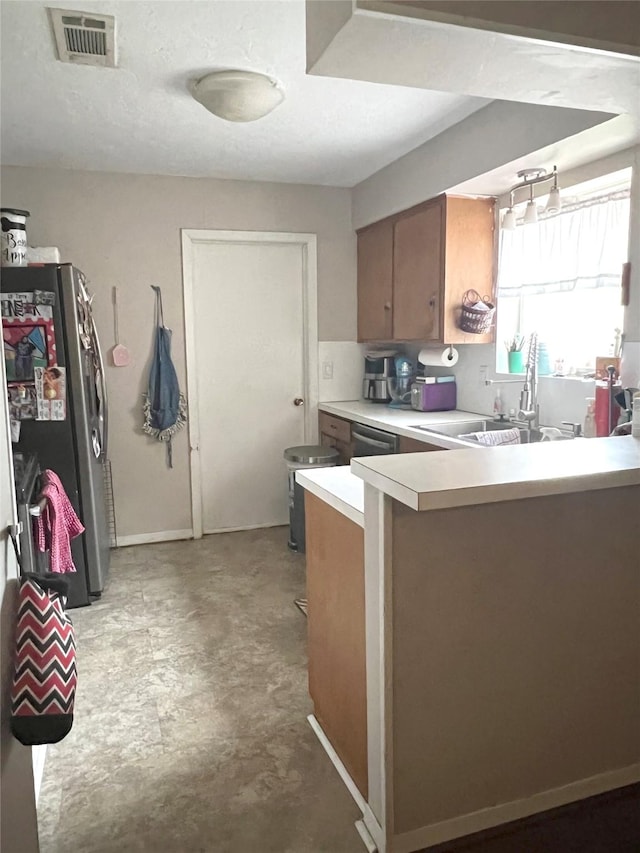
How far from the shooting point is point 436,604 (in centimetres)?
151

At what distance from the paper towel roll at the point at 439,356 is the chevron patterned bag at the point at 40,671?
266 centimetres

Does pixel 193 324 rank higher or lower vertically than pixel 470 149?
lower

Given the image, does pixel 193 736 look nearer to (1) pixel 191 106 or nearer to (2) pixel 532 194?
(1) pixel 191 106

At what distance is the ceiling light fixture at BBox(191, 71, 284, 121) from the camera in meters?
2.34

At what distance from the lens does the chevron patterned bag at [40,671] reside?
1.34m

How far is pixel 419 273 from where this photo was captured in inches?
135

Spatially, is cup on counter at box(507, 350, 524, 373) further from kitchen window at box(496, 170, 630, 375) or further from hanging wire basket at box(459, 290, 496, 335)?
hanging wire basket at box(459, 290, 496, 335)

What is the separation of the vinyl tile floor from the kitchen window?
73.2 inches

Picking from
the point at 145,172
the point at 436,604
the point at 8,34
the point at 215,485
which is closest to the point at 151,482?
the point at 215,485

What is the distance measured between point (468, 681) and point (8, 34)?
8.11ft

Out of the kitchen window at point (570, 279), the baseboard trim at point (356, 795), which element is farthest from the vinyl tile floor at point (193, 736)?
the kitchen window at point (570, 279)

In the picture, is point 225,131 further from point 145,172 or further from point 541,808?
point 541,808

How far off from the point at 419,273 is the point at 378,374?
0.91 m

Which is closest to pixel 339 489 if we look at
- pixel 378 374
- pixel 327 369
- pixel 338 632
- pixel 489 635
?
pixel 338 632
